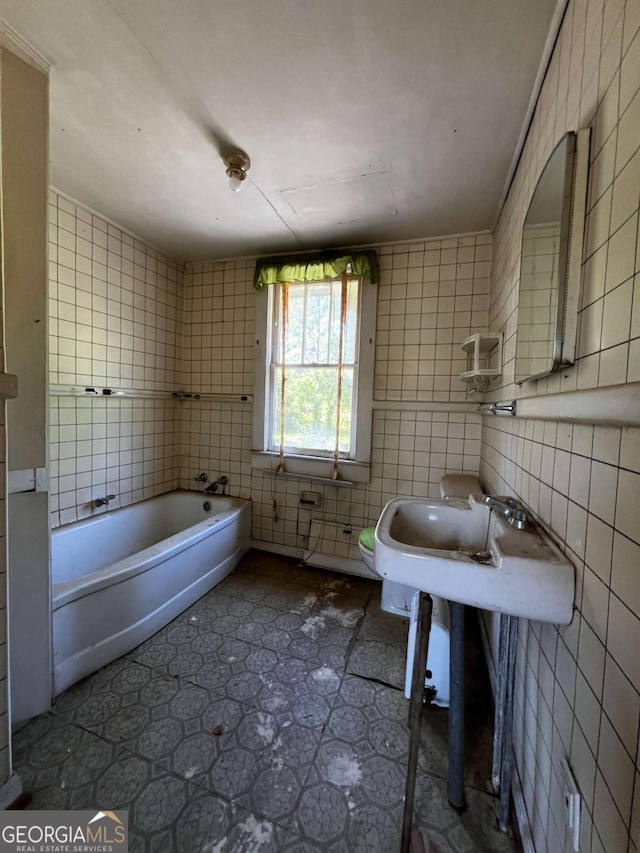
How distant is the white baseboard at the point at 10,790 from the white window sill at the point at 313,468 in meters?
1.86

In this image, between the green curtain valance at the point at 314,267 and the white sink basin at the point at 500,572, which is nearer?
the white sink basin at the point at 500,572

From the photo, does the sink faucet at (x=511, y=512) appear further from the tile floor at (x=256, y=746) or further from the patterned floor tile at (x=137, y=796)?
the patterned floor tile at (x=137, y=796)

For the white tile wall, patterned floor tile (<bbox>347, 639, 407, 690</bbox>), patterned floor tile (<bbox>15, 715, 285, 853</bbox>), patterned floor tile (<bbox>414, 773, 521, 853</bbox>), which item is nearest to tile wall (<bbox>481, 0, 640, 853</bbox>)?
patterned floor tile (<bbox>414, 773, 521, 853</bbox>)

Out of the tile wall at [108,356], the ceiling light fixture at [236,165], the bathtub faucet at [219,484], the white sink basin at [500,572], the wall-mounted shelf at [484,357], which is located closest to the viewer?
the white sink basin at [500,572]

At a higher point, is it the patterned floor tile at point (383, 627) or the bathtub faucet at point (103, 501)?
the bathtub faucet at point (103, 501)

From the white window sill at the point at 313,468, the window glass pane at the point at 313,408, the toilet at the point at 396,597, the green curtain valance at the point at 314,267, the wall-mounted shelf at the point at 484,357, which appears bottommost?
the toilet at the point at 396,597

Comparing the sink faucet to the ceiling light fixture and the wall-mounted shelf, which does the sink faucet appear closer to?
the wall-mounted shelf

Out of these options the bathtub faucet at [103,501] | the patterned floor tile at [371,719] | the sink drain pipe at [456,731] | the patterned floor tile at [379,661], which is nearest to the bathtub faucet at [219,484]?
the bathtub faucet at [103,501]

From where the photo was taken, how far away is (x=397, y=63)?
1.07 meters

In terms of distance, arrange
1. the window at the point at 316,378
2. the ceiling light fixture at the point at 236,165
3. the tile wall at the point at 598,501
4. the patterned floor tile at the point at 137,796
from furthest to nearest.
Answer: the window at the point at 316,378, the ceiling light fixture at the point at 236,165, the patterned floor tile at the point at 137,796, the tile wall at the point at 598,501

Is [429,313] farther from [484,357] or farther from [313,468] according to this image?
[313,468]

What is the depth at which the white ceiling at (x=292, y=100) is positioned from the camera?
96 cm

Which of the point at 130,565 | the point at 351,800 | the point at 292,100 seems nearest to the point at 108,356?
the point at 130,565

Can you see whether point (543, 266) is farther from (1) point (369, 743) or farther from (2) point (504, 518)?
(1) point (369, 743)
